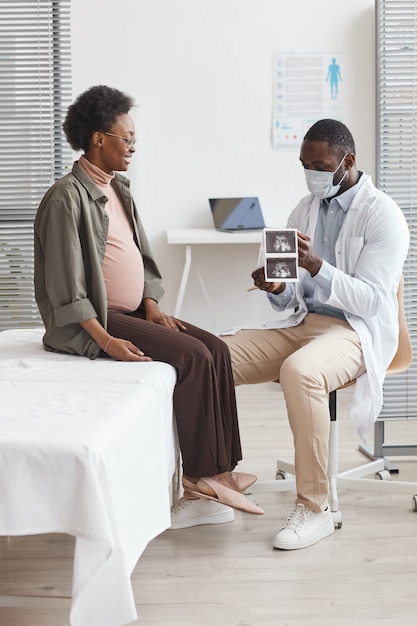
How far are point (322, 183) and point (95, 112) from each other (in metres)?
0.73

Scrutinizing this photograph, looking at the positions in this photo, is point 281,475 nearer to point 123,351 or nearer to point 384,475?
point 384,475

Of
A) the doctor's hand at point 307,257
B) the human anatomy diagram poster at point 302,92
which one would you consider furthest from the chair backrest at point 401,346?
the human anatomy diagram poster at point 302,92

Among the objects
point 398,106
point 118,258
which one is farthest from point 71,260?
point 398,106

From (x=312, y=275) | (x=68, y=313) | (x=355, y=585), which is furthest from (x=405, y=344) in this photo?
(x=68, y=313)

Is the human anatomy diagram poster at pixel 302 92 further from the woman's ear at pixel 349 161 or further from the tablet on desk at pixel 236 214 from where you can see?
the woman's ear at pixel 349 161

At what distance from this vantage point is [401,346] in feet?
9.45

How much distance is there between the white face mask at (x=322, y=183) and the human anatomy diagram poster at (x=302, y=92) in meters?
1.95

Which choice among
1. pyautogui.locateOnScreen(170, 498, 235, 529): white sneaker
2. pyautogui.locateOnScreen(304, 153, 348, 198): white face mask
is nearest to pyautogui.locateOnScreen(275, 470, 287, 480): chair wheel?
pyautogui.locateOnScreen(170, 498, 235, 529): white sneaker

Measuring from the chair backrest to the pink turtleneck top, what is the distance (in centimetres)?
82

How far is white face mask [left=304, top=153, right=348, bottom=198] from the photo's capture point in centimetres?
281

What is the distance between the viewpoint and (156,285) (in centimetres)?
293

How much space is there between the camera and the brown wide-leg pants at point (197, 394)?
2.47m

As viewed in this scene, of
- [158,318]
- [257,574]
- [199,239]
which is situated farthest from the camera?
[199,239]

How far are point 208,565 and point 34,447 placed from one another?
2.79ft
